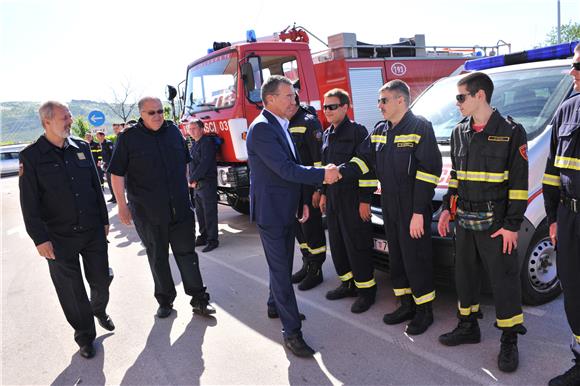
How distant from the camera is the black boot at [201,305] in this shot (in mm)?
3801

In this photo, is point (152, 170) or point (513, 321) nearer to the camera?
point (513, 321)

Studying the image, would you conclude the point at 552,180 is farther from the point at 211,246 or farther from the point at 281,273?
the point at 211,246

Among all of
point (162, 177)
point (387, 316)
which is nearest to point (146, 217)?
point (162, 177)

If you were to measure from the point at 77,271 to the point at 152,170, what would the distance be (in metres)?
0.97

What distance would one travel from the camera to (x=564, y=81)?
3525mm

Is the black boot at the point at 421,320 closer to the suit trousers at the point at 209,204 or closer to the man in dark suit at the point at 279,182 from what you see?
the man in dark suit at the point at 279,182

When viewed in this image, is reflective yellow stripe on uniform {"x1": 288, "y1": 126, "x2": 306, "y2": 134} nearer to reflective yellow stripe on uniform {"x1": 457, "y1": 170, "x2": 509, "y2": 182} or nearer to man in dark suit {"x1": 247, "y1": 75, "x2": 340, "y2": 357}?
man in dark suit {"x1": 247, "y1": 75, "x2": 340, "y2": 357}

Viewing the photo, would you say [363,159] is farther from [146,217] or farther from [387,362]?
Result: [146,217]

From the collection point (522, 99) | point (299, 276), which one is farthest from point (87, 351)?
point (522, 99)

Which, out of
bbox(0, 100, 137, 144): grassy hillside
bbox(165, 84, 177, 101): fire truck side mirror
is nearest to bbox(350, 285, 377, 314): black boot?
bbox(165, 84, 177, 101): fire truck side mirror

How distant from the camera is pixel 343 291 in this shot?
13.0 ft

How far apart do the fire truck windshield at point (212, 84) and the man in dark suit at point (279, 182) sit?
317cm

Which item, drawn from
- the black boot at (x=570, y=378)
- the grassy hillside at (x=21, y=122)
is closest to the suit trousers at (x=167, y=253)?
the black boot at (x=570, y=378)

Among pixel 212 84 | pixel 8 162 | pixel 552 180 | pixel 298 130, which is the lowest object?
pixel 8 162
